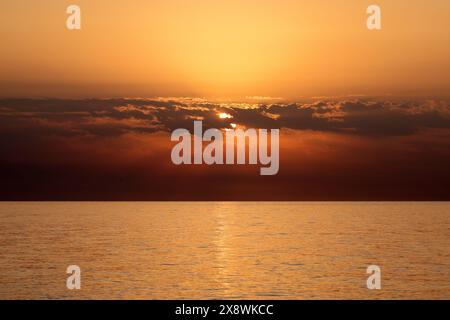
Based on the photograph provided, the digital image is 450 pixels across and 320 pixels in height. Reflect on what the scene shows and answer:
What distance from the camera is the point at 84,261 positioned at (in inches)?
3223

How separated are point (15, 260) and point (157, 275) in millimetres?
21334

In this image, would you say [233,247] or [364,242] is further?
[364,242]

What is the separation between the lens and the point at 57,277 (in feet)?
214

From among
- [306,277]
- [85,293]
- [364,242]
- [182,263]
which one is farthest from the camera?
[364,242]

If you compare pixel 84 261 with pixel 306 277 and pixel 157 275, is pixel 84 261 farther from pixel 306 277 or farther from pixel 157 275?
pixel 306 277
